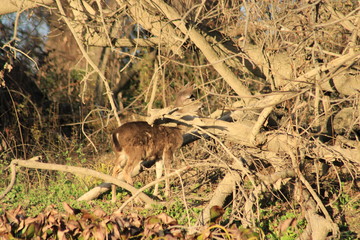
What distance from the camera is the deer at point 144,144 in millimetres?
8164

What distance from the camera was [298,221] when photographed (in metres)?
7.02

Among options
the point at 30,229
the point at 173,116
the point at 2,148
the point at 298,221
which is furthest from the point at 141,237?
the point at 2,148

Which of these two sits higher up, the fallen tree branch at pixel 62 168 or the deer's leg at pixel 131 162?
the fallen tree branch at pixel 62 168

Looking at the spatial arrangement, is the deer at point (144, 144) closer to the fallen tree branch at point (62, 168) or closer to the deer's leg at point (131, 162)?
the deer's leg at point (131, 162)

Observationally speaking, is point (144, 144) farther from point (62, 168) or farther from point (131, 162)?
point (62, 168)

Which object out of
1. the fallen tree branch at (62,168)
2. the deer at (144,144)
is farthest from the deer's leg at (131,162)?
the fallen tree branch at (62,168)

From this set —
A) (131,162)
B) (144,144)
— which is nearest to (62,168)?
(131,162)

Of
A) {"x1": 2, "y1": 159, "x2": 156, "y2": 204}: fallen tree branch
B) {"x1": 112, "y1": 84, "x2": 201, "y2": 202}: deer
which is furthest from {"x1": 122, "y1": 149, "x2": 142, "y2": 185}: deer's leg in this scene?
{"x1": 2, "y1": 159, "x2": 156, "y2": 204}: fallen tree branch

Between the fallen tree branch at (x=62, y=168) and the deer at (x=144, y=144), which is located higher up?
the fallen tree branch at (x=62, y=168)

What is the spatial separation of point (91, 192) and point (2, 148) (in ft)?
12.4

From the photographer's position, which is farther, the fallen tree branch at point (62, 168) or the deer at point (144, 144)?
the deer at point (144, 144)

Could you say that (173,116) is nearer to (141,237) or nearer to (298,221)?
(141,237)

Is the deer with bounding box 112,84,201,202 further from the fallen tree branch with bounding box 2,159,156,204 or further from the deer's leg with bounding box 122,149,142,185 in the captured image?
the fallen tree branch with bounding box 2,159,156,204

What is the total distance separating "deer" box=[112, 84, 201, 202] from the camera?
8.16 meters
